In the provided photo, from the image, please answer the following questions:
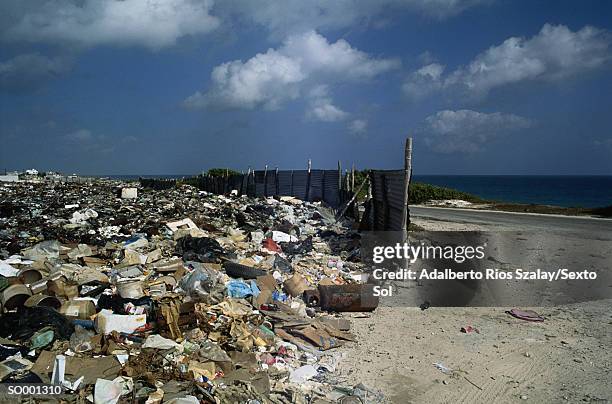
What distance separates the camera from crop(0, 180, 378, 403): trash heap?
3.26 metres

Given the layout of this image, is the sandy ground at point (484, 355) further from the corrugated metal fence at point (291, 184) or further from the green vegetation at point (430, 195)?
the green vegetation at point (430, 195)

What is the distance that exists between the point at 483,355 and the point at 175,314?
117 inches

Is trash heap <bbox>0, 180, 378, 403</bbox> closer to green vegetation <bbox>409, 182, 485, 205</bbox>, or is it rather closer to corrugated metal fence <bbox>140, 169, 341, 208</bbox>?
corrugated metal fence <bbox>140, 169, 341, 208</bbox>

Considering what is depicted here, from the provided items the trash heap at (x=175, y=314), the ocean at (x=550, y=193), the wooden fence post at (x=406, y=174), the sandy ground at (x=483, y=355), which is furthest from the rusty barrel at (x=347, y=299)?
the ocean at (x=550, y=193)

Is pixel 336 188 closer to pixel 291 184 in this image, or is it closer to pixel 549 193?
pixel 291 184

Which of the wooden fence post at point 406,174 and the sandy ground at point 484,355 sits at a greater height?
the wooden fence post at point 406,174

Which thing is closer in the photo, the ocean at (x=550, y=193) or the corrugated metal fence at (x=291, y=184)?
the corrugated metal fence at (x=291, y=184)

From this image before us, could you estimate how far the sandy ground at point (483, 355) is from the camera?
339cm

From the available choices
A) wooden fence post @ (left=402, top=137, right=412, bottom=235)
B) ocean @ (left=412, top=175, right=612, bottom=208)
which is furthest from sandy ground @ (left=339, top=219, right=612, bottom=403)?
ocean @ (left=412, top=175, right=612, bottom=208)

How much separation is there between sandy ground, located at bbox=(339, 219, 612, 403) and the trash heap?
1.04 ft

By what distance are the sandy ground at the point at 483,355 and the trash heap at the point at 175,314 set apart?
317 mm

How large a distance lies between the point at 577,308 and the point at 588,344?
48.3 inches

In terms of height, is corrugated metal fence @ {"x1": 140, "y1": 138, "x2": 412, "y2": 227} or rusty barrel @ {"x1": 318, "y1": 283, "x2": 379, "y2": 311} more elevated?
corrugated metal fence @ {"x1": 140, "y1": 138, "x2": 412, "y2": 227}

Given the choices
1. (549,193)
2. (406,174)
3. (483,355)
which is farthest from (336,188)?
(549,193)
